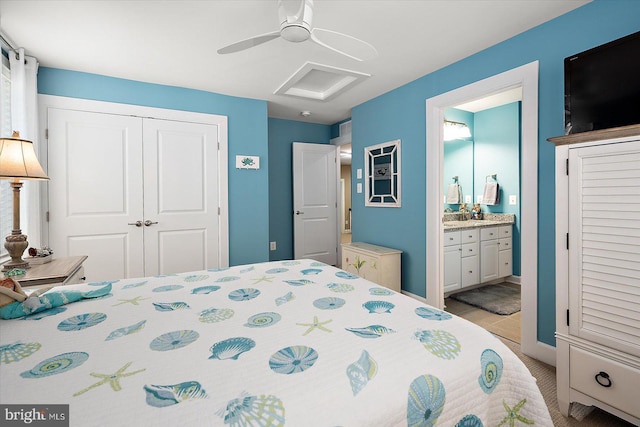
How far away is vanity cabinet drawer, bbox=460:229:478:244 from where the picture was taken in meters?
3.63

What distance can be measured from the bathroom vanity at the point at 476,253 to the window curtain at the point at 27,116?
3978mm

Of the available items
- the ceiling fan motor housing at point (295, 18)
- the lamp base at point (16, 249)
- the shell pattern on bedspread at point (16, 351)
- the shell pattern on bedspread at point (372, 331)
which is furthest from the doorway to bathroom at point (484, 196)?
the lamp base at point (16, 249)

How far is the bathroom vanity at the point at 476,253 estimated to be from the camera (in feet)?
11.6

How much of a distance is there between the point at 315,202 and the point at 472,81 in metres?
3.01

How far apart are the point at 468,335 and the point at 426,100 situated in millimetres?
2684

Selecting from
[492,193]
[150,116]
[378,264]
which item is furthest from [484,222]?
[150,116]

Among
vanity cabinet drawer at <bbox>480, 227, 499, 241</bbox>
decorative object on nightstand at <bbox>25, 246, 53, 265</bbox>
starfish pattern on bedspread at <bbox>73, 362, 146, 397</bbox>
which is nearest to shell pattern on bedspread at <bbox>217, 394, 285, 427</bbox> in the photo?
starfish pattern on bedspread at <bbox>73, 362, 146, 397</bbox>

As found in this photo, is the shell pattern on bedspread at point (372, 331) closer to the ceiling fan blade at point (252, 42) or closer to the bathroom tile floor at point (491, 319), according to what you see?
the ceiling fan blade at point (252, 42)

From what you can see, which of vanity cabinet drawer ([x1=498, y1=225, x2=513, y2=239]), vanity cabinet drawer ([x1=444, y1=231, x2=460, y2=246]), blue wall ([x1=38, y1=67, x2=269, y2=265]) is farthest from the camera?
vanity cabinet drawer ([x1=498, y1=225, x2=513, y2=239])

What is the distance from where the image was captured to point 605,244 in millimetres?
1513

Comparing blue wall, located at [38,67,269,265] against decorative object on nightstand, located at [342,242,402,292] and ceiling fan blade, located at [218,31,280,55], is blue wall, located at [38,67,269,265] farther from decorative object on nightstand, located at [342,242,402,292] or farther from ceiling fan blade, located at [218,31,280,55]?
ceiling fan blade, located at [218,31,280,55]

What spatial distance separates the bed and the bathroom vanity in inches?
97.2

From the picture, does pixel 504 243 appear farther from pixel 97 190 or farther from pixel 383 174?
pixel 97 190

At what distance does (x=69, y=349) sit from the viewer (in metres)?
0.95
